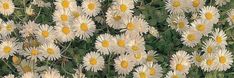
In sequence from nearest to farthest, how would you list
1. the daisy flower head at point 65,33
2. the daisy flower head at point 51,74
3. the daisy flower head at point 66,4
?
the daisy flower head at point 51,74 → the daisy flower head at point 65,33 → the daisy flower head at point 66,4

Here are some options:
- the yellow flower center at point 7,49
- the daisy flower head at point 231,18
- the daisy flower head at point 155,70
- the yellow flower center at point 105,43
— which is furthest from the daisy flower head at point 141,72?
the yellow flower center at point 7,49

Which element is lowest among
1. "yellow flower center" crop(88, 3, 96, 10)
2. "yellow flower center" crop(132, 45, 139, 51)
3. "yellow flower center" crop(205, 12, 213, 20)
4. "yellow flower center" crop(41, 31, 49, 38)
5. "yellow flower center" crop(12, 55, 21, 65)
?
"yellow flower center" crop(12, 55, 21, 65)

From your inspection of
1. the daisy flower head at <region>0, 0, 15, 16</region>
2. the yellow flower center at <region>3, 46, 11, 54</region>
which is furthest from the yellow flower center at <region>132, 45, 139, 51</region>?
the daisy flower head at <region>0, 0, 15, 16</region>

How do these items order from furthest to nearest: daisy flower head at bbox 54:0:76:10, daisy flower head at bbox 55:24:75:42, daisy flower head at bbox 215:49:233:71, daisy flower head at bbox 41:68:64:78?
1. daisy flower head at bbox 54:0:76:10
2. daisy flower head at bbox 55:24:75:42
3. daisy flower head at bbox 215:49:233:71
4. daisy flower head at bbox 41:68:64:78

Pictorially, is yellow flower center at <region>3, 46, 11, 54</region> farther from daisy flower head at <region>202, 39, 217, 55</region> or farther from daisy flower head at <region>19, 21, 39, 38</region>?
daisy flower head at <region>202, 39, 217, 55</region>

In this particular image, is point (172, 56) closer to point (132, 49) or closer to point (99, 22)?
point (132, 49)

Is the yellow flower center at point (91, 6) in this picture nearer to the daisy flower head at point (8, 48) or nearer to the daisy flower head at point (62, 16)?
the daisy flower head at point (62, 16)

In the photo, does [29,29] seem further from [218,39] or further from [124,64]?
[218,39]
